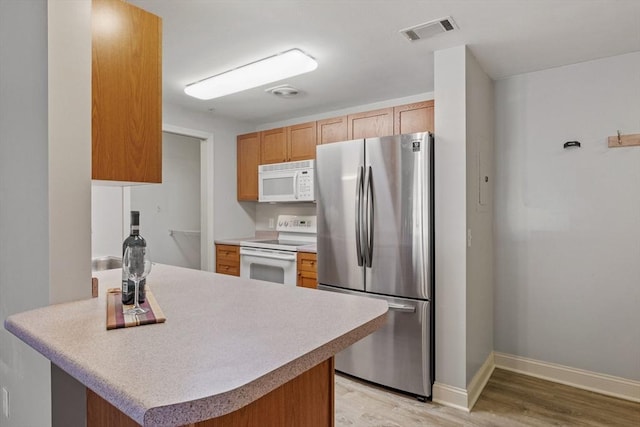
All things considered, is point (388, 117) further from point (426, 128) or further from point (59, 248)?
point (59, 248)

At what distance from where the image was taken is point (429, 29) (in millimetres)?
2145

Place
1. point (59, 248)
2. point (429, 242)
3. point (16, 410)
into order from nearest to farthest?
point (59, 248) < point (16, 410) < point (429, 242)

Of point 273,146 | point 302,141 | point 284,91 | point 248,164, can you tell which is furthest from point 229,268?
point 284,91

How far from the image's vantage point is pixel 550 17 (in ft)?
6.61

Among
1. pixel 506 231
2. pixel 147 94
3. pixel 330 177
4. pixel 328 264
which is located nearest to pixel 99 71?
pixel 147 94

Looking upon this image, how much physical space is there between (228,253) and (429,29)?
2.92 meters

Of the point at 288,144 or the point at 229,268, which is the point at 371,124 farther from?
the point at 229,268

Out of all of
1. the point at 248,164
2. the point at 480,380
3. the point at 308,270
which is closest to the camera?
Result: the point at 480,380

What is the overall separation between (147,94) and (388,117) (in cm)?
224

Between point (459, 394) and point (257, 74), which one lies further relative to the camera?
point (257, 74)

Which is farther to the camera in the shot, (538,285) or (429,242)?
(538,285)

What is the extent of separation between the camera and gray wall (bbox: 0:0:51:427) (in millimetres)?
1213

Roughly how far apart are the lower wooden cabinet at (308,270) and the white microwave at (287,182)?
647 mm

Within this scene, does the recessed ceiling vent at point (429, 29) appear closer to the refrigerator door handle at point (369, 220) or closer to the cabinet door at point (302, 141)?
the refrigerator door handle at point (369, 220)
